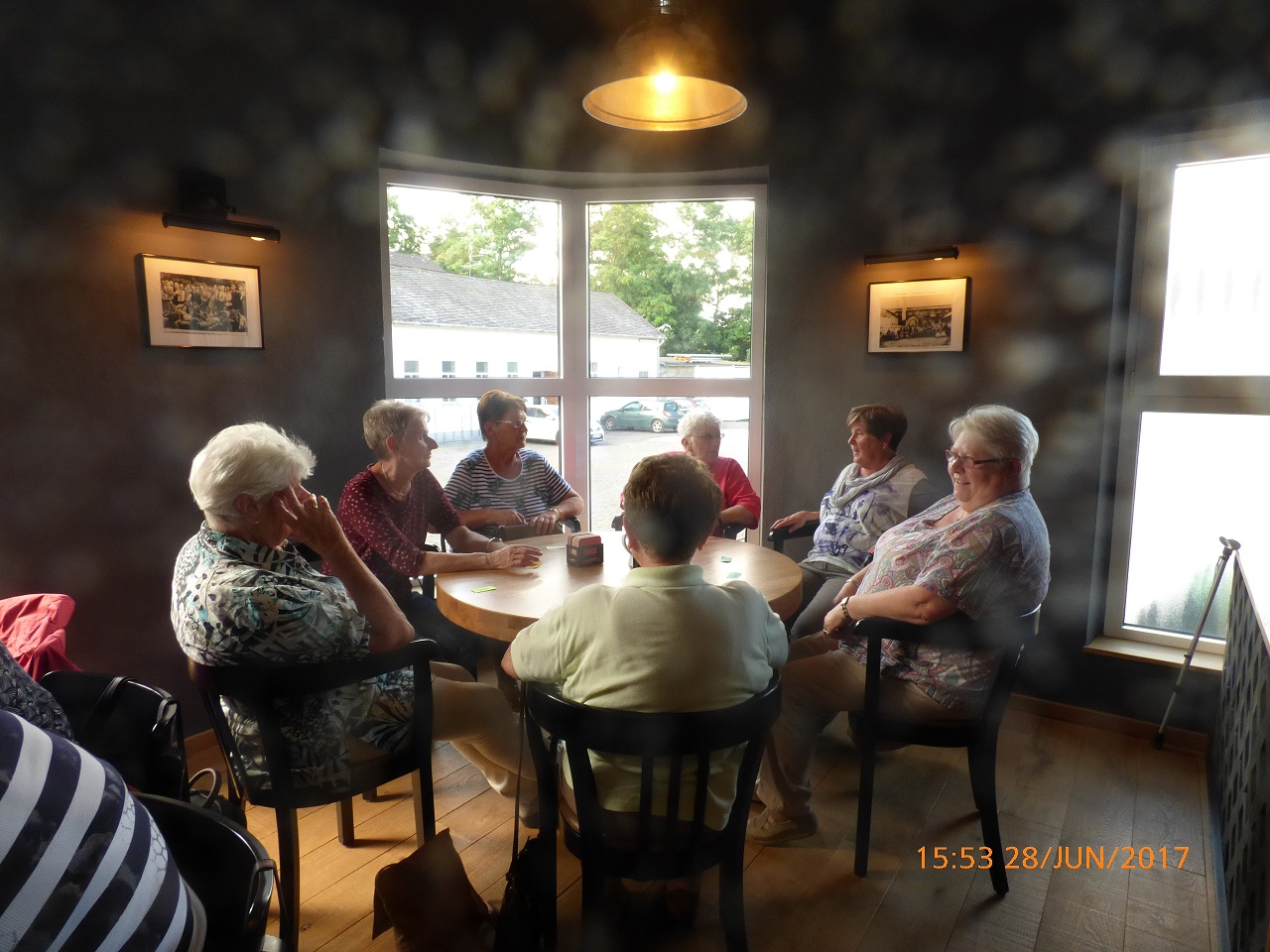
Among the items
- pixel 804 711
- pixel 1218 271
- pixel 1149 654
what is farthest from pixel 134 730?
pixel 1218 271

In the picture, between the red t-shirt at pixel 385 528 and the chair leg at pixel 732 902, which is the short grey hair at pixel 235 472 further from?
the chair leg at pixel 732 902

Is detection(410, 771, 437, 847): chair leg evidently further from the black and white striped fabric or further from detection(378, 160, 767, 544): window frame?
detection(378, 160, 767, 544): window frame

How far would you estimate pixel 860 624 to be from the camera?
2076mm

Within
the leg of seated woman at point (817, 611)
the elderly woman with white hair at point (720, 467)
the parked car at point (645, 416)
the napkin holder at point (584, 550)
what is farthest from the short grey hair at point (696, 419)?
the napkin holder at point (584, 550)

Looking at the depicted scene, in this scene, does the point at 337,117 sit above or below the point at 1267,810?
above

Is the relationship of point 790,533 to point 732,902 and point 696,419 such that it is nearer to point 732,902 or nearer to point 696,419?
point 696,419

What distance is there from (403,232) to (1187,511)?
139 inches

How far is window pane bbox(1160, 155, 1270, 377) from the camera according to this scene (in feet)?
9.25

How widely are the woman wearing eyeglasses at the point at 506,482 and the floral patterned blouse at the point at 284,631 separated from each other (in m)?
1.41

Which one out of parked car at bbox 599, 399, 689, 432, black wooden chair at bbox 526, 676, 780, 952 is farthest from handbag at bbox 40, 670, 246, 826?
parked car at bbox 599, 399, 689, 432

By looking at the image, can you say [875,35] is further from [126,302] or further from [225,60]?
[126,302]

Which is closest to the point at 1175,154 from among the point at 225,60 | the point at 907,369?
the point at 907,369

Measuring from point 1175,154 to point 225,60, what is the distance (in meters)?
3.50

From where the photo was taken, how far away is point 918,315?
3.43m
